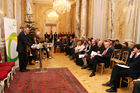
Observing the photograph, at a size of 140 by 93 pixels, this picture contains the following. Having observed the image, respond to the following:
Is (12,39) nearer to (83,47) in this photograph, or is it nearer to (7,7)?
(7,7)

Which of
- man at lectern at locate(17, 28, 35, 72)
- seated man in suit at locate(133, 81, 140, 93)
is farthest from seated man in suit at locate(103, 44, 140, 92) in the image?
man at lectern at locate(17, 28, 35, 72)

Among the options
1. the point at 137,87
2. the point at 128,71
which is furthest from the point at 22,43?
the point at 137,87

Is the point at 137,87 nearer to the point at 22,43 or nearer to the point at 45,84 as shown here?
the point at 45,84

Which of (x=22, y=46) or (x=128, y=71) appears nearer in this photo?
(x=128, y=71)

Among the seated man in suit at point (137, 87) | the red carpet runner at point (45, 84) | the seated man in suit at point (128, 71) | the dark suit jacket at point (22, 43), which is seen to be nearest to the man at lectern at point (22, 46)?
the dark suit jacket at point (22, 43)

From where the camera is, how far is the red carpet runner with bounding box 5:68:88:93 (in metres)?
3.92

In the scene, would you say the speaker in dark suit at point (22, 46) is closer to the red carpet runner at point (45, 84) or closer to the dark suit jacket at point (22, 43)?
the dark suit jacket at point (22, 43)

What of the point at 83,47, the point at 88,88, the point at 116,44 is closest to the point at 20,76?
the point at 88,88

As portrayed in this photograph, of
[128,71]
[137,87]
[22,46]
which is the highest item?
[22,46]

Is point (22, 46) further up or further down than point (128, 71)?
A: further up

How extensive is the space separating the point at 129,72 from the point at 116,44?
3202mm

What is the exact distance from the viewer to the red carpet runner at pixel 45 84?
3.92 metres

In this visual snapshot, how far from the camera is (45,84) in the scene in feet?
14.4

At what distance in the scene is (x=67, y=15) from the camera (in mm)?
17172
